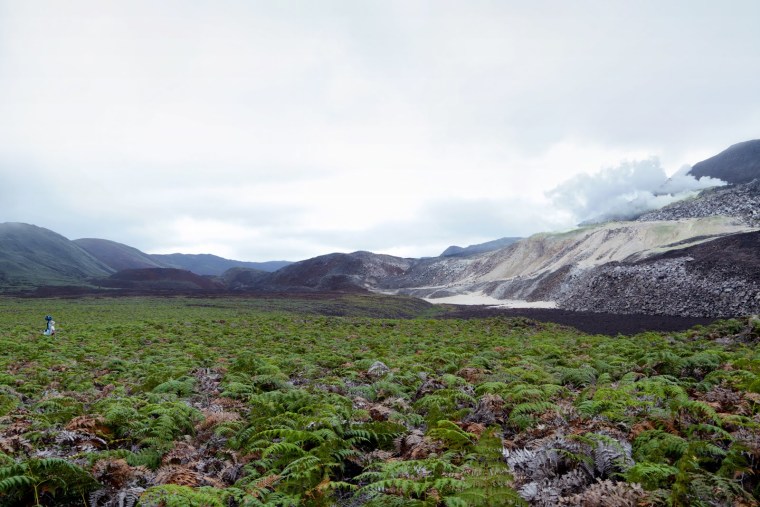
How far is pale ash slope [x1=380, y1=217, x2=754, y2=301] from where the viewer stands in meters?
66.8

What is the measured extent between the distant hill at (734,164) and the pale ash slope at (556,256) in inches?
2339

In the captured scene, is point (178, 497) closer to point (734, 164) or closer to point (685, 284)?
point (685, 284)

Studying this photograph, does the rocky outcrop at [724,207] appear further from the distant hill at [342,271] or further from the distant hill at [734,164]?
the distant hill at [342,271]

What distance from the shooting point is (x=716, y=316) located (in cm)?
3759

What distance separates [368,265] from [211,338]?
4913 inches

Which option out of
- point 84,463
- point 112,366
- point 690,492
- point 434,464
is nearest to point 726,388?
point 690,492

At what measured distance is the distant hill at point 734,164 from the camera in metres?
116

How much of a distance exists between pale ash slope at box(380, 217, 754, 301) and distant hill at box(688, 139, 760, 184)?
5941cm

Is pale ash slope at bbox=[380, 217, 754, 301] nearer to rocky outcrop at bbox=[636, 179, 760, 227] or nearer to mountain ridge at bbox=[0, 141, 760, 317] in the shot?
mountain ridge at bbox=[0, 141, 760, 317]

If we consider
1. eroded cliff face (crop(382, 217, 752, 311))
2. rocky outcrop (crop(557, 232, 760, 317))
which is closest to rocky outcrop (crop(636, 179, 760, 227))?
eroded cliff face (crop(382, 217, 752, 311))

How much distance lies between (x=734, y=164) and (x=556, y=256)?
80797 millimetres

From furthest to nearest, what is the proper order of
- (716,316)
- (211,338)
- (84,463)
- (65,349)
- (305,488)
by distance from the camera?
1. (716,316)
2. (211,338)
3. (65,349)
4. (84,463)
5. (305,488)

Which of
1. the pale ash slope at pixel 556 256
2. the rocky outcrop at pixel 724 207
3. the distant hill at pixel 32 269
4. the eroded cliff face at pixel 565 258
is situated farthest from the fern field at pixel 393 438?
the distant hill at pixel 32 269

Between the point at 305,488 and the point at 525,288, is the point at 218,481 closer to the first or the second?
the point at 305,488
